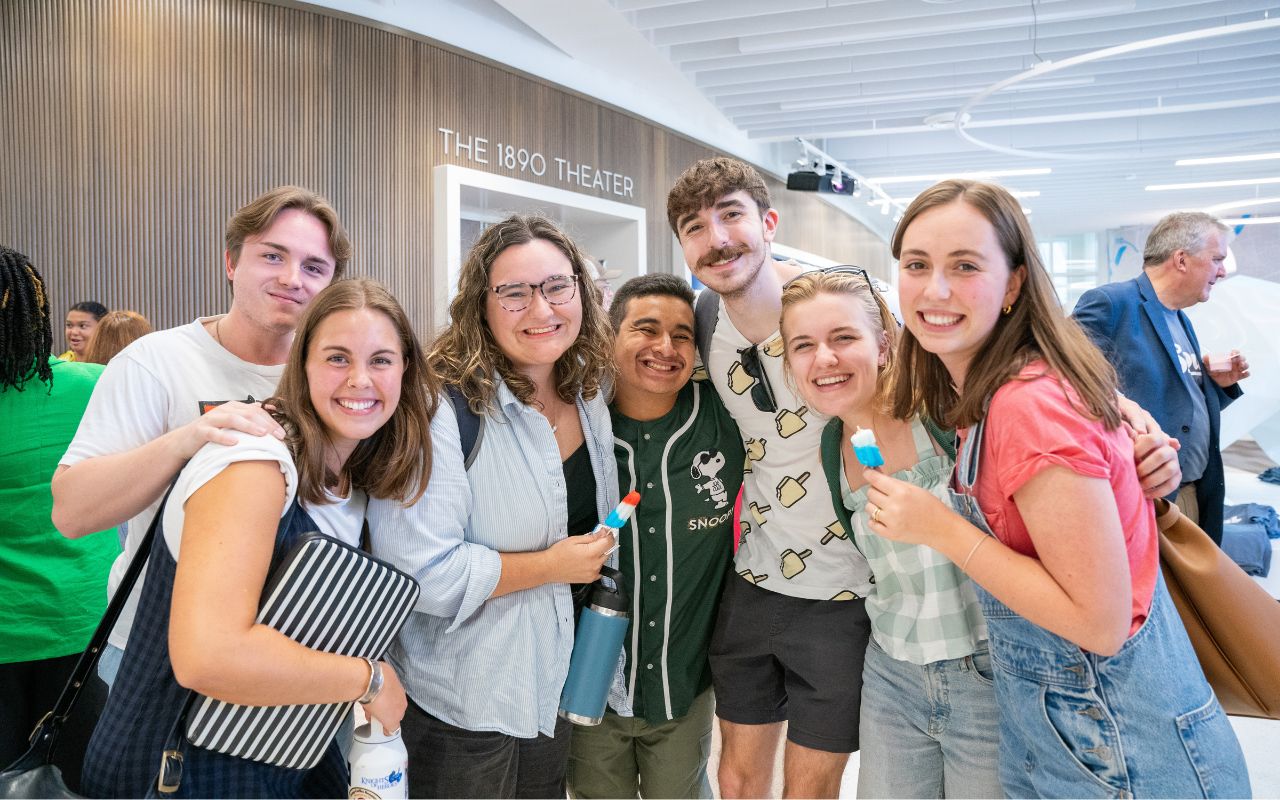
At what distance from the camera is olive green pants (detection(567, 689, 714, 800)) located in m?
2.31

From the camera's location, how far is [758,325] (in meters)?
2.45

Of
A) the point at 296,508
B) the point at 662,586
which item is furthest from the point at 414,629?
the point at 662,586

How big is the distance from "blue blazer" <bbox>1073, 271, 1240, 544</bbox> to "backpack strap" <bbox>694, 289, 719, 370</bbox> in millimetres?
2494

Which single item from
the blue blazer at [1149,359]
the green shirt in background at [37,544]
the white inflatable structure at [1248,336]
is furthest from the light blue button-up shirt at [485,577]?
the white inflatable structure at [1248,336]

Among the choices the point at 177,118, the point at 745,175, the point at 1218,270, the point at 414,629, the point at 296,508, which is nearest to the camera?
the point at 296,508

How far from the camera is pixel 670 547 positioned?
2244 millimetres

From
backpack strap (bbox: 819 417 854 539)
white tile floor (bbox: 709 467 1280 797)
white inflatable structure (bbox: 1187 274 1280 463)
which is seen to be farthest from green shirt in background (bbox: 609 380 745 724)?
white inflatable structure (bbox: 1187 274 1280 463)

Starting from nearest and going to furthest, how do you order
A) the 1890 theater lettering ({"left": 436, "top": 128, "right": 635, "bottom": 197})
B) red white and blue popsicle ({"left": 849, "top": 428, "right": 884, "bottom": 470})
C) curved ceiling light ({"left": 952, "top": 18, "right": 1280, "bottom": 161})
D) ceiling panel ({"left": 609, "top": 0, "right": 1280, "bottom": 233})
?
red white and blue popsicle ({"left": 849, "top": 428, "right": 884, "bottom": 470})
the 1890 theater lettering ({"left": 436, "top": 128, "right": 635, "bottom": 197})
curved ceiling light ({"left": 952, "top": 18, "right": 1280, "bottom": 161})
ceiling panel ({"left": 609, "top": 0, "right": 1280, "bottom": 233})

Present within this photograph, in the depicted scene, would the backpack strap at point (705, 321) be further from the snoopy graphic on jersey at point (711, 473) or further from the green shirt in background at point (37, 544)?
the green shirt in background at point (37, 544)

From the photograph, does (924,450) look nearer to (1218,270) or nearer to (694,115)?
(1218,270)

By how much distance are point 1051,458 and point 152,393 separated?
1.82 meters

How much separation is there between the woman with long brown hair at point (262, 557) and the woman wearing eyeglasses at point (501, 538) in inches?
6.4

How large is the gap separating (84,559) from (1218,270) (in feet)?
17.2

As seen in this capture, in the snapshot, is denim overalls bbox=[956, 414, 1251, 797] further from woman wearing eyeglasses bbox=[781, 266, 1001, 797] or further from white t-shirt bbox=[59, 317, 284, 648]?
white t-shirt bbox=[59, 317, 284, 648]
